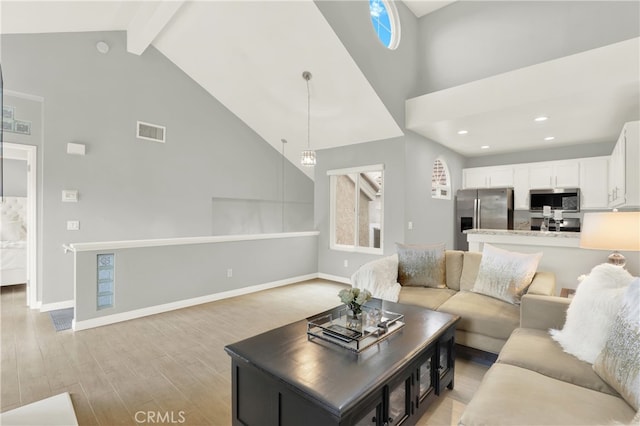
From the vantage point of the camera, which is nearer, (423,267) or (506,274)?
(506,274)

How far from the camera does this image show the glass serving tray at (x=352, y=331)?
174cm

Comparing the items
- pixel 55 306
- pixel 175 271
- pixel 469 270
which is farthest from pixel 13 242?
pixel 469 270

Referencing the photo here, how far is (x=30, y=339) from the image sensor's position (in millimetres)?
3020

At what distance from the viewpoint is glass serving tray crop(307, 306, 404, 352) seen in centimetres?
174

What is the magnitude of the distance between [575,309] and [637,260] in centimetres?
183

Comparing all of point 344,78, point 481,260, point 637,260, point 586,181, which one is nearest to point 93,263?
point 344,78

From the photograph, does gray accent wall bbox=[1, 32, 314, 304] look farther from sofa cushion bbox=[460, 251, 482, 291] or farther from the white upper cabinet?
the white upper cabinet

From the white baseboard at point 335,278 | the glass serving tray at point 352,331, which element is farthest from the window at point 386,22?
the glass serving tray at point 352,331

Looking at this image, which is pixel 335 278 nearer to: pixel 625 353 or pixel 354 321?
pixel 354 321

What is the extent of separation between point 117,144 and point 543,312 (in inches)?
216

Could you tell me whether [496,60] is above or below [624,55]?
above

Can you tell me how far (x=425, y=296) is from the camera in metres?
2.91

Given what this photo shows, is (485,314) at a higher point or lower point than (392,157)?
lower

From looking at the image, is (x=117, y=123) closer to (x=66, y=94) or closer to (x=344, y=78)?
(x=66, y=94)
